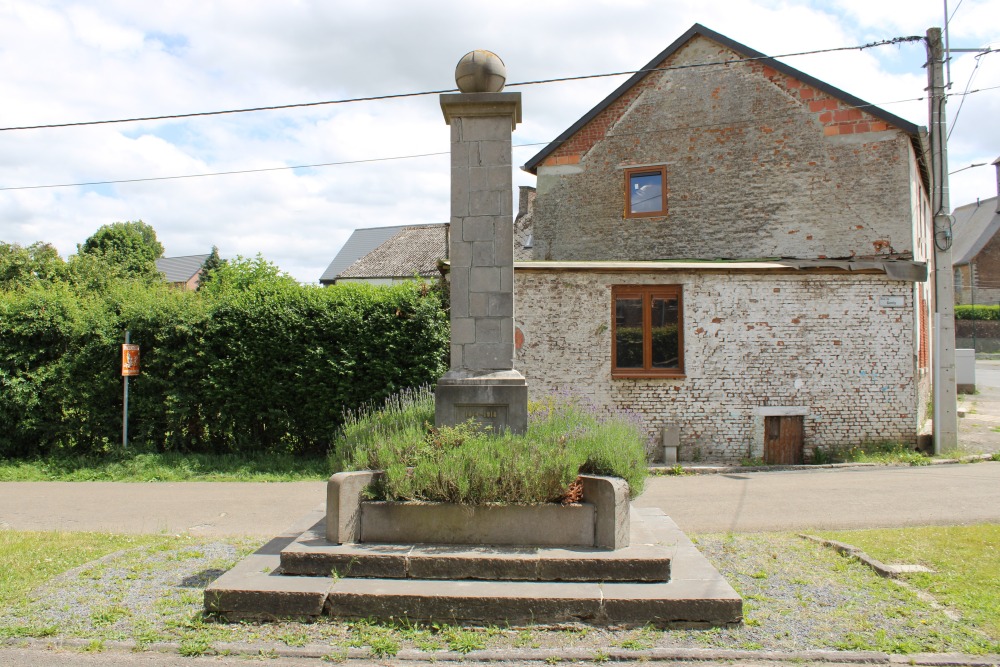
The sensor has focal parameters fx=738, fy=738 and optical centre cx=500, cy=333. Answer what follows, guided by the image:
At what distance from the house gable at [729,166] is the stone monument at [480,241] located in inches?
362

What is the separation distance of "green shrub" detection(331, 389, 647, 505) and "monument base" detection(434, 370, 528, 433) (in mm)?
167

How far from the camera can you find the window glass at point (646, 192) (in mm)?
16875

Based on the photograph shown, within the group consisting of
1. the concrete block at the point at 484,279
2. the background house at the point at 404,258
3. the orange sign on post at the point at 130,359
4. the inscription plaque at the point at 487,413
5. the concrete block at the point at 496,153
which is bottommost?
the inscription plaque at the point at 487,413

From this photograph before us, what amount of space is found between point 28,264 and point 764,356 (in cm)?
2316

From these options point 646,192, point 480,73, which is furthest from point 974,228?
point 480,73

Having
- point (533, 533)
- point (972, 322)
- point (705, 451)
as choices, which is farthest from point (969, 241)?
point (533, 533)

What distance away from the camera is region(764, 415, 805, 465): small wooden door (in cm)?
1257

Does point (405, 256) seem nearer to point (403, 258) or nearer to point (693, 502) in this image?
point (403, 258)

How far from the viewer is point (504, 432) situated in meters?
6.25

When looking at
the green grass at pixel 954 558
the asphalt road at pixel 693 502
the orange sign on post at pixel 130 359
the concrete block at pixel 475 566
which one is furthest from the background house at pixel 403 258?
the concrete block at pixel 475 566

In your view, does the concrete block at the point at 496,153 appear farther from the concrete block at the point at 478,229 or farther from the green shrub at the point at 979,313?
the green shrub at the point at 979,313

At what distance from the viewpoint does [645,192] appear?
17000 mm

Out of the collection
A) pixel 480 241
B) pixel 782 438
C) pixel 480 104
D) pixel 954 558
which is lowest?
pixel 954 558

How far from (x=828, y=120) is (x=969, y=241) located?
155ft
